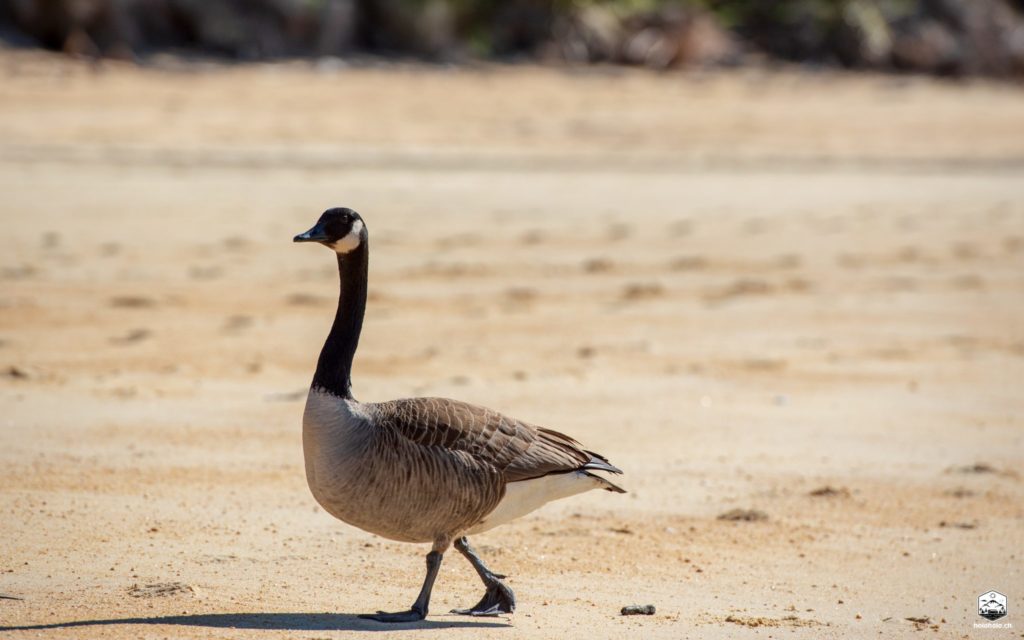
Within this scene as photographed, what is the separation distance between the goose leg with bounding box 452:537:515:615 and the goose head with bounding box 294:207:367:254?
1.12 meters

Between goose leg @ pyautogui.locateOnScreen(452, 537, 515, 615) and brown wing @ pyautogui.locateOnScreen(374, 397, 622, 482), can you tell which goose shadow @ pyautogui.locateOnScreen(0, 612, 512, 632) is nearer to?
goose leg @ pyautogui.locateOnScreen(452, 537, 515, 615)

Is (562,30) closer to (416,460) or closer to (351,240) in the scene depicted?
(351,240)

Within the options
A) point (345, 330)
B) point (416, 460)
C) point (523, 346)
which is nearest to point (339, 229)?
point (345, 330)

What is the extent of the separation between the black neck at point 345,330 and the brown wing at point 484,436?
0.57 feet

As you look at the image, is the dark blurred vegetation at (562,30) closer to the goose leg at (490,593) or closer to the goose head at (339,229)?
the goose head at (339,229)

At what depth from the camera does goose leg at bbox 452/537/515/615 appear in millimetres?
5043

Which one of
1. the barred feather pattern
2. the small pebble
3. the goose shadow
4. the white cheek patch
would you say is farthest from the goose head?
the small pebble

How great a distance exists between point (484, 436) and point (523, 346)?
4.98 metres

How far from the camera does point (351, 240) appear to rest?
16.3ft

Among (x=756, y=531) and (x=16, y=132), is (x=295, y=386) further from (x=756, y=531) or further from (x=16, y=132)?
(x=16, y=132)

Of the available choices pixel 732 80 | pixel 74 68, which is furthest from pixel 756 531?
pixel 732 80

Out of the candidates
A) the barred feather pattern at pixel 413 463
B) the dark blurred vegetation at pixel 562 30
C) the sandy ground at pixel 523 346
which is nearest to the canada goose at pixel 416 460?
the barred feather pattern at pixel 413 463

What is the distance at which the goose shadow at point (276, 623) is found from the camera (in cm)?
472

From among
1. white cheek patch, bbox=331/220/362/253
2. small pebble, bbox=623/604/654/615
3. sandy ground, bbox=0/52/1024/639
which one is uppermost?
white cheek patch, bbox=331/220/362/253
